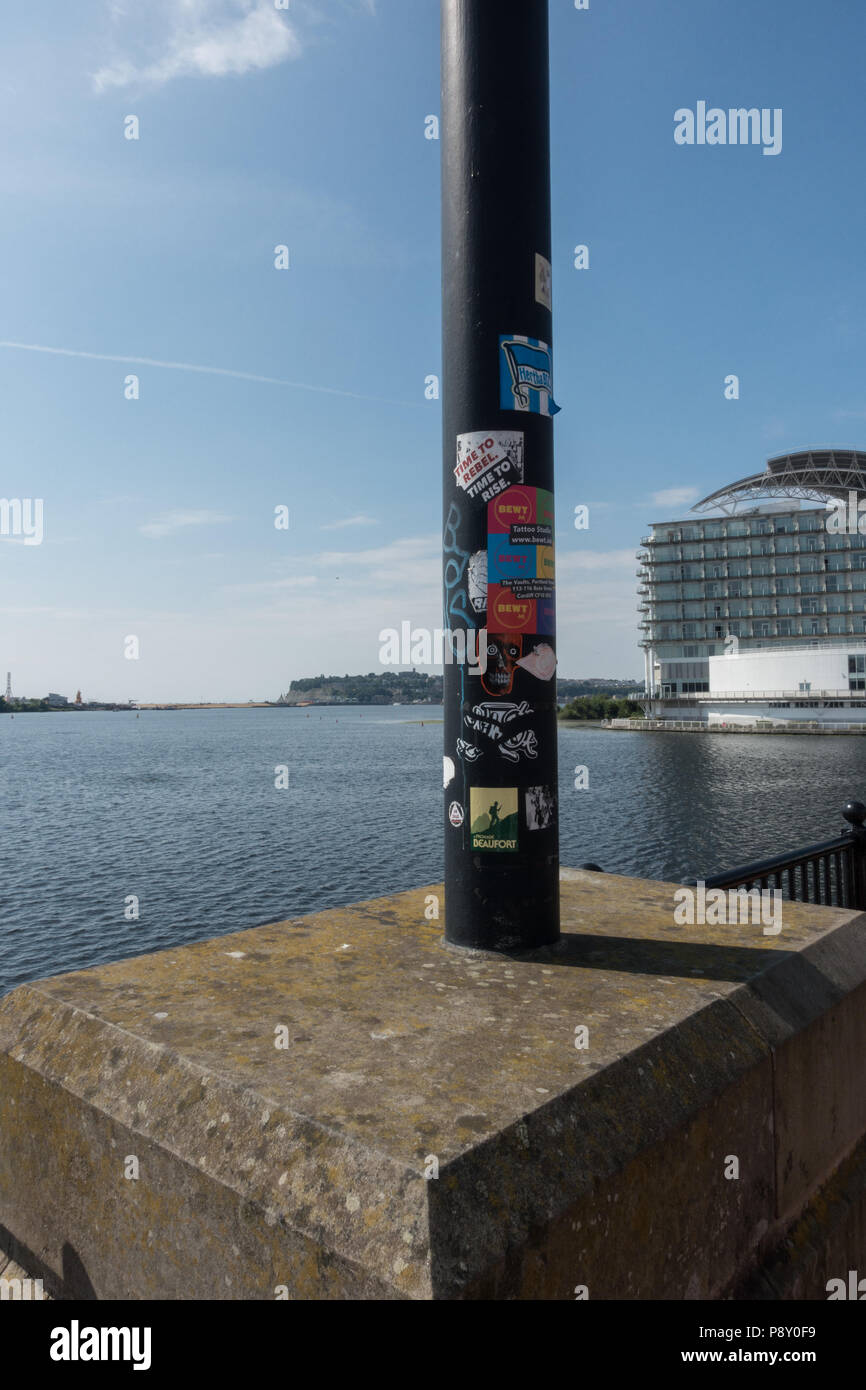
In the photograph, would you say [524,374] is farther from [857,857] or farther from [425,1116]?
[857,857]

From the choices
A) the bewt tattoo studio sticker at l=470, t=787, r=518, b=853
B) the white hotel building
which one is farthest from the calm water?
the white hotel building

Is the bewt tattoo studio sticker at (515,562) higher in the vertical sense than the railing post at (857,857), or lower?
higher

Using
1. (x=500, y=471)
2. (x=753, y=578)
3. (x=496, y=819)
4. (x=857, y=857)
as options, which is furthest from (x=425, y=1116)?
(x=753, y=578)

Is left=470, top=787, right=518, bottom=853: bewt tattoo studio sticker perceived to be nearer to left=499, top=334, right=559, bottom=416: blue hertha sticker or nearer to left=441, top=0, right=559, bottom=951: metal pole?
left=441, top=0, right=559, bottom=951: metal pole

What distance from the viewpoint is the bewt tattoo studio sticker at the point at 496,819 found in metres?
4.72

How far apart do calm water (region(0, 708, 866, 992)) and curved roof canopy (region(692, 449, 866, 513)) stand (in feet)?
255

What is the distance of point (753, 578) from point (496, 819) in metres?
154

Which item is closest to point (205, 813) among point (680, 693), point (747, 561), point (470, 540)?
point (470, 540)

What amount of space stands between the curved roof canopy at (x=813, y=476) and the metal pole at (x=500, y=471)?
15641 cm

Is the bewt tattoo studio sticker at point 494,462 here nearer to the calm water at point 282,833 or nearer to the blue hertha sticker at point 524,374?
the blue hertha sticker at point 524,374

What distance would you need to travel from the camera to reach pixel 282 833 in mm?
40406

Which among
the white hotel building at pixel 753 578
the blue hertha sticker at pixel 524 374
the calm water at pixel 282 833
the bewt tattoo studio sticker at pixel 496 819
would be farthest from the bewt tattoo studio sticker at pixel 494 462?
the white hotel building at pixel 753 578
